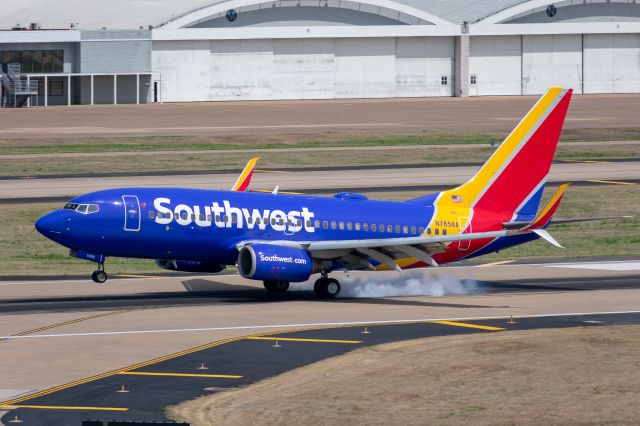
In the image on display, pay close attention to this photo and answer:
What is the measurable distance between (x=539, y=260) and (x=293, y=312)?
2013 centimetres

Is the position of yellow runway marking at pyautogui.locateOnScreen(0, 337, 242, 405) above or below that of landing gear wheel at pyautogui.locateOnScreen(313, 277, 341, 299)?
below

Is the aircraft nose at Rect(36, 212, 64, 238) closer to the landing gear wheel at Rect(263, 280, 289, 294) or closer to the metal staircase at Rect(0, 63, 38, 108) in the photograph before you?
the landing gear wheel at Rect(263, 280, 289, 294)

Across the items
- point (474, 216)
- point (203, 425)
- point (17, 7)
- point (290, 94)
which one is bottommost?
point (203, 425)

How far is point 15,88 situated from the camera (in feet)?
526

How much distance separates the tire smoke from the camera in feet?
180

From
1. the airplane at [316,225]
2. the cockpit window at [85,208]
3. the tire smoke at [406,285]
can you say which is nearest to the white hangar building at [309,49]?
the tire smoke at [406,285]

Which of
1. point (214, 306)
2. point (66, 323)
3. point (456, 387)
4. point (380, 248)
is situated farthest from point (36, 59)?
point (456, 387)

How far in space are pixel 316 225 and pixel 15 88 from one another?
115 metres

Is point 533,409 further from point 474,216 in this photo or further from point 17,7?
point 17,7

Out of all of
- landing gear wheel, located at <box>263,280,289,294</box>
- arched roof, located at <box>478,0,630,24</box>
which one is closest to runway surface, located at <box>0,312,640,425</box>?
landing gear wheel, located at <box>263,280,289,294</box>

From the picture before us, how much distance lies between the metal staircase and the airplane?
370 ft

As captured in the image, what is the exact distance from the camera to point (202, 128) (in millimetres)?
127500

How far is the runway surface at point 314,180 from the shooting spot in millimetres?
84125

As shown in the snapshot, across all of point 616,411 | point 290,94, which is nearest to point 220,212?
point 616,411
